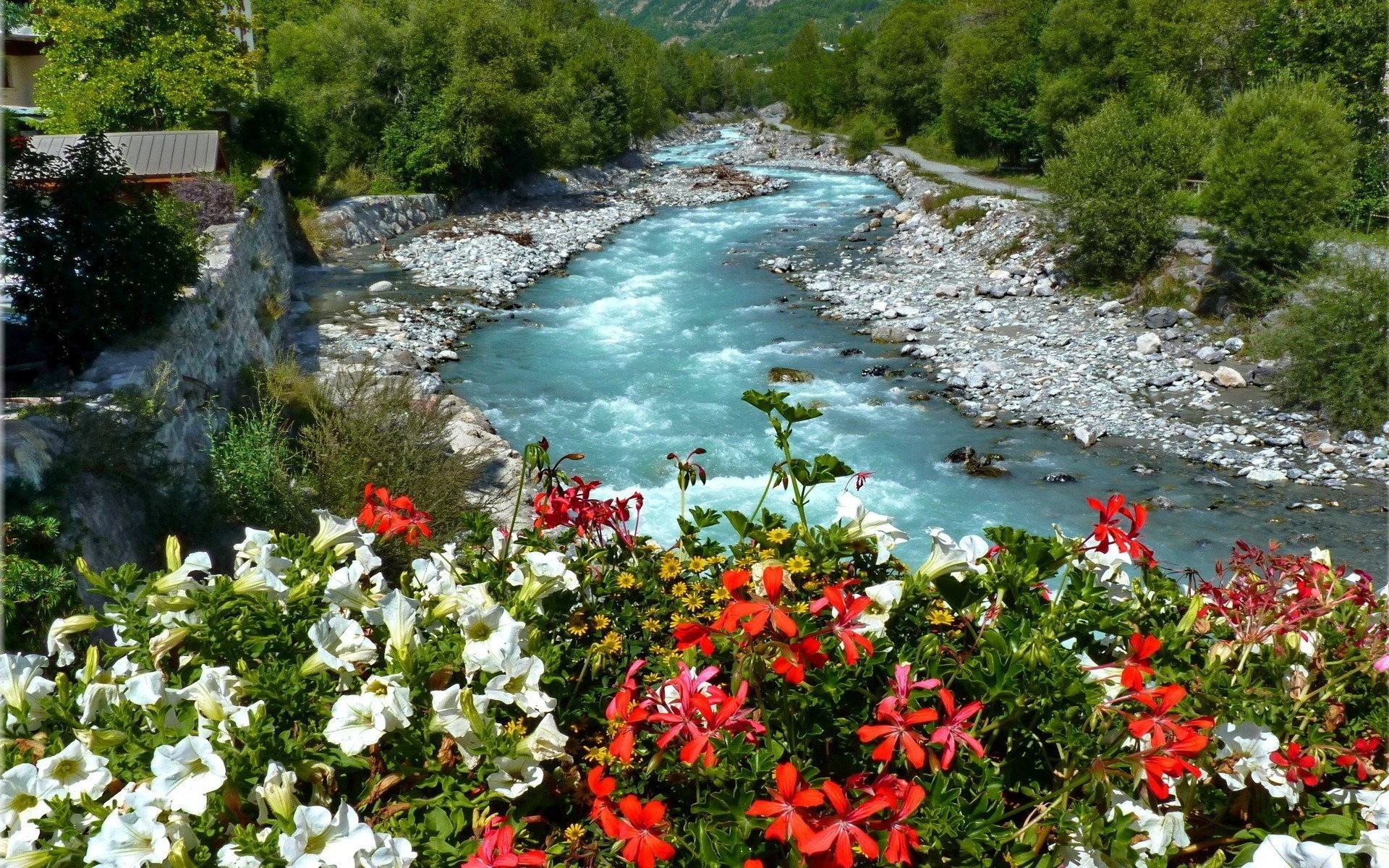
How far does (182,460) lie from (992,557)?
5.60 m

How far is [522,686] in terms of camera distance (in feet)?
5.94

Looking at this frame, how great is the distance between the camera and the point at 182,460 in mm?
6051

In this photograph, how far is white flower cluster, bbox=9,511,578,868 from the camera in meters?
1.53

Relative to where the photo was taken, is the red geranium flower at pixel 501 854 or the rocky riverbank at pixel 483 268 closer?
the red geranium flower at pixel 501 854

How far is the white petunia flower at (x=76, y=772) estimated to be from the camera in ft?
5.47

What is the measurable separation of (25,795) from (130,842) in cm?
30

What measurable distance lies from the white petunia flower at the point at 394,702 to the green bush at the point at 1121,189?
647 inches

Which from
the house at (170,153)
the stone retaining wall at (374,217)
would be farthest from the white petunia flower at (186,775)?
the stone retaining wall at (374,217)

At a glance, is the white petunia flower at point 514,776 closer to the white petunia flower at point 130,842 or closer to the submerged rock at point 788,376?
the white petunia flower at point 130,842

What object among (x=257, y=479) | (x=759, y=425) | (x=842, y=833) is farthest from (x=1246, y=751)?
(x=759, y=425)

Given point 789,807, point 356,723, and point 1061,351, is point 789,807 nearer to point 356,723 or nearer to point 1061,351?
point 356,723

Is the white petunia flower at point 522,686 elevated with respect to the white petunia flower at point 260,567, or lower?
lower

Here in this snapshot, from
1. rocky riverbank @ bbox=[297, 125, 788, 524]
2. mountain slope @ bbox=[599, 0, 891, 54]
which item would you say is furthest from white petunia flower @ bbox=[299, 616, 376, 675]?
mountain slope @ bbox=[599, 0, 891, 54]

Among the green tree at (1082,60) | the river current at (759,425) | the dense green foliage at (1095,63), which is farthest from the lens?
the green tree at (1082,60)
